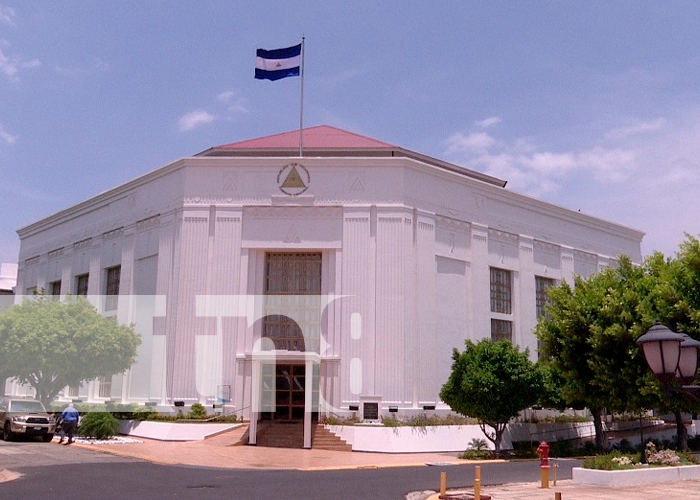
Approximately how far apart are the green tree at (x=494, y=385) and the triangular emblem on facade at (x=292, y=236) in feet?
32.7

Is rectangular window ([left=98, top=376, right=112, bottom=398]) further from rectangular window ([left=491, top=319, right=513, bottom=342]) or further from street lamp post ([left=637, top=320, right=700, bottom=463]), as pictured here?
street lamp post ([left=637, top=320, right=700, bottom=463])

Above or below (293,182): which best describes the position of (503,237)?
below

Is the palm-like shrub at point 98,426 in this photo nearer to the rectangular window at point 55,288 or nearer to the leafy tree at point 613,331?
the rectangular window at point 55,288

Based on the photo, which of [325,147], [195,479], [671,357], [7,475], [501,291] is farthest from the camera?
[501,291]

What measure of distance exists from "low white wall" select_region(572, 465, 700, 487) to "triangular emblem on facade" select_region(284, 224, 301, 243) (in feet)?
61.8

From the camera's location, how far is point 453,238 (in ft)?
120

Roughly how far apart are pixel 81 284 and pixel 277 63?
1820cm

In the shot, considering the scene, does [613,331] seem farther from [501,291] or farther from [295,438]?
[501,291]

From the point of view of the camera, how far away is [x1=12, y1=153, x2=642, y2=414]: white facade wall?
3325 centimetres

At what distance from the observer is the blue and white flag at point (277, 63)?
36031 millimetres

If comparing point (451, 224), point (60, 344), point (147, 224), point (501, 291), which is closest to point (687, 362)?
point (451, 224)

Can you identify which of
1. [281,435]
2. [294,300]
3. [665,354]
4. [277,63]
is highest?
[277,63]

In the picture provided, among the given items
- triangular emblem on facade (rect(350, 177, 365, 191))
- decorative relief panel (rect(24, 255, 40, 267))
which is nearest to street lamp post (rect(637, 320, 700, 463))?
triangular emblem on facade (rect(350, 177, 365, 191))

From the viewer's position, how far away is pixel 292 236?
34531 mm
